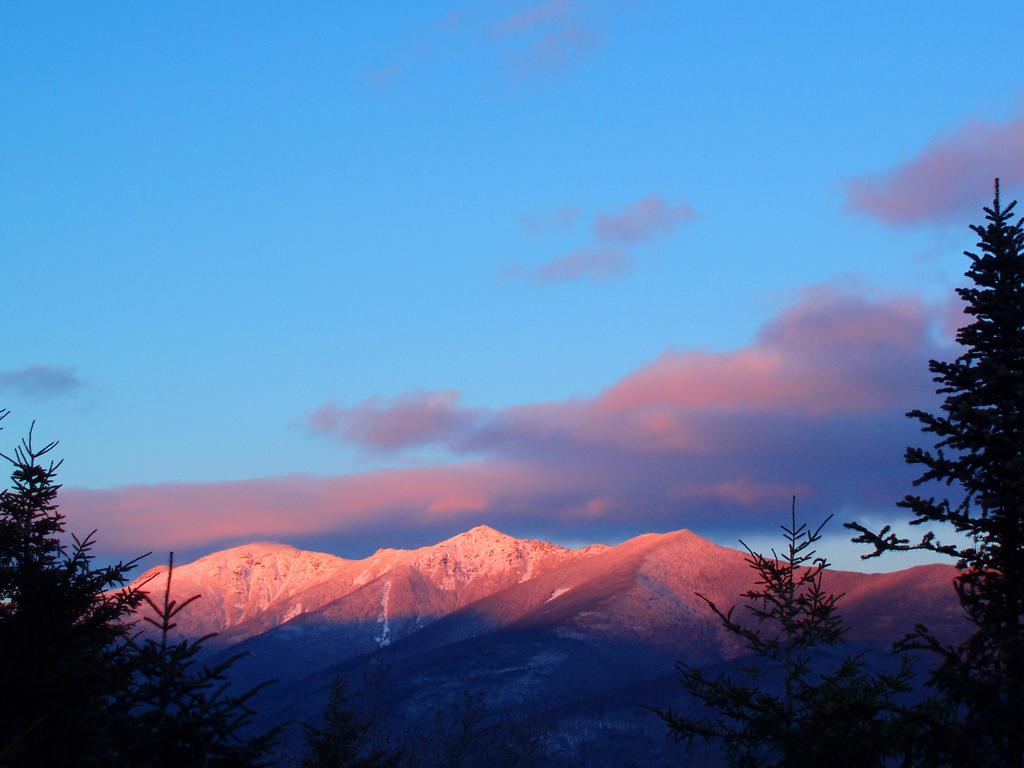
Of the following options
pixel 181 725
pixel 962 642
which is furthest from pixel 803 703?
pixel 181 725

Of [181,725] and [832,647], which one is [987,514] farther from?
[181,725]

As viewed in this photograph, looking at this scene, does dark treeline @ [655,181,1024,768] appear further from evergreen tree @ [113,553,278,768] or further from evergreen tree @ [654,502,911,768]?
evergreen tree @ [113,553,278,768]

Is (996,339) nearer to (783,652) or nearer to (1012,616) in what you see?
(1012,616)

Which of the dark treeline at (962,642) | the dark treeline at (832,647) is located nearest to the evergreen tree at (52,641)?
the dark treeline at (832,647)

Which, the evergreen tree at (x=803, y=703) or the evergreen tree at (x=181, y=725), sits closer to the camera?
the evergreen tree at (x=181, y=725)

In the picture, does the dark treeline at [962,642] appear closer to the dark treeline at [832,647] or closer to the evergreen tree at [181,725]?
the dark treeline at [832,647]

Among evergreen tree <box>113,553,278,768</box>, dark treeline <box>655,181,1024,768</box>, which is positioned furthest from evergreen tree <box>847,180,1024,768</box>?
evergreen tree <box>113,553,278,768</box>

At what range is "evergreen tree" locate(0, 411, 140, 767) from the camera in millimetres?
18344

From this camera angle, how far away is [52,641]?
20.0m

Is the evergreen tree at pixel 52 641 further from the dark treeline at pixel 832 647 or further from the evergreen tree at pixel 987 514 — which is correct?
the evergreen tree at pixel 987 514

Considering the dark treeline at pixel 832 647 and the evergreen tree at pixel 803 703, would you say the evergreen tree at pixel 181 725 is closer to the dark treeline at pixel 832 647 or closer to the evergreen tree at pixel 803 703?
the dark treeline at pixel 832 647

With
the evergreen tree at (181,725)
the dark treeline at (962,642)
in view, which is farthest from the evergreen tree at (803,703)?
the evergreen tree at (181,725)

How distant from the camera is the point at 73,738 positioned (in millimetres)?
18531

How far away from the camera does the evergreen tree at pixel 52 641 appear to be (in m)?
18.3
